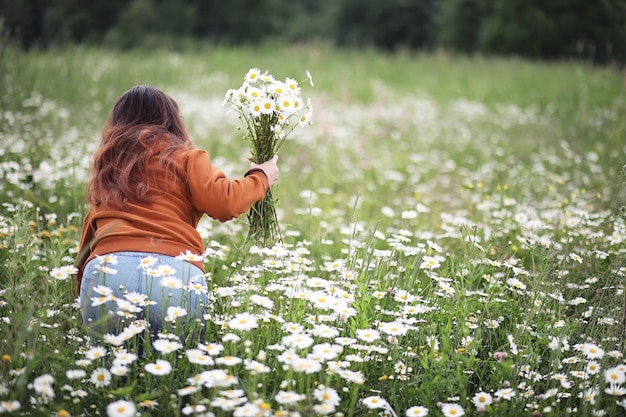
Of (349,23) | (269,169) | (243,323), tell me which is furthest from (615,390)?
(349,23)

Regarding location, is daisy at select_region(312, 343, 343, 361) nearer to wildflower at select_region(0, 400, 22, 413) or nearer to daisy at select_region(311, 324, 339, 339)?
daisy at select_region(311, 324, 339, 339)

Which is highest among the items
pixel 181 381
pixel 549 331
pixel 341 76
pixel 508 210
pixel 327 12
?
pixel 327 12

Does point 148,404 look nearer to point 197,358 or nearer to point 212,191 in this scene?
point 197,358

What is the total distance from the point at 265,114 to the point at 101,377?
55.8 inches

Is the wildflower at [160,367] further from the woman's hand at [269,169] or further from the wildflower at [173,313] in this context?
the woman's hand at [269,169]

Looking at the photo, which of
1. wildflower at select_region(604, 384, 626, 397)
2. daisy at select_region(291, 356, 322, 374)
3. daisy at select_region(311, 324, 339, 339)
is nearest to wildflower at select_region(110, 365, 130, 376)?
daisy at select_region(291, 356, 322, 374)

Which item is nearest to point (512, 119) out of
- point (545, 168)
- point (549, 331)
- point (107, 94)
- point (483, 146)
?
point (483, 146)

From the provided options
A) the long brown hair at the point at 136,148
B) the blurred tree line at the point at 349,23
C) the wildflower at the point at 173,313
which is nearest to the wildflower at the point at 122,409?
the wildflower at the point at 173,313

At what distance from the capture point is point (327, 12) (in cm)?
3666

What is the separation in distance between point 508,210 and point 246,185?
2.46m

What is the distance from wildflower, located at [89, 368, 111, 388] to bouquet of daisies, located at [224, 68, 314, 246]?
1176 mm

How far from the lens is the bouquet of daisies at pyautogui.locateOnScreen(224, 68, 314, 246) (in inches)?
109

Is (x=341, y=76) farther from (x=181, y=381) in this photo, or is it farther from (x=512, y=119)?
(x=181, y=381)

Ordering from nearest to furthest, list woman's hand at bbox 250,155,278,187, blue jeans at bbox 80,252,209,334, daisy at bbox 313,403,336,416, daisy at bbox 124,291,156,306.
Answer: daisy at bbox 313,403,336,416, daisy at bbox 124,291,156,306, blue jeans at bbox 80,252,209,334, woman's hand at bbox 250,155,278,187
